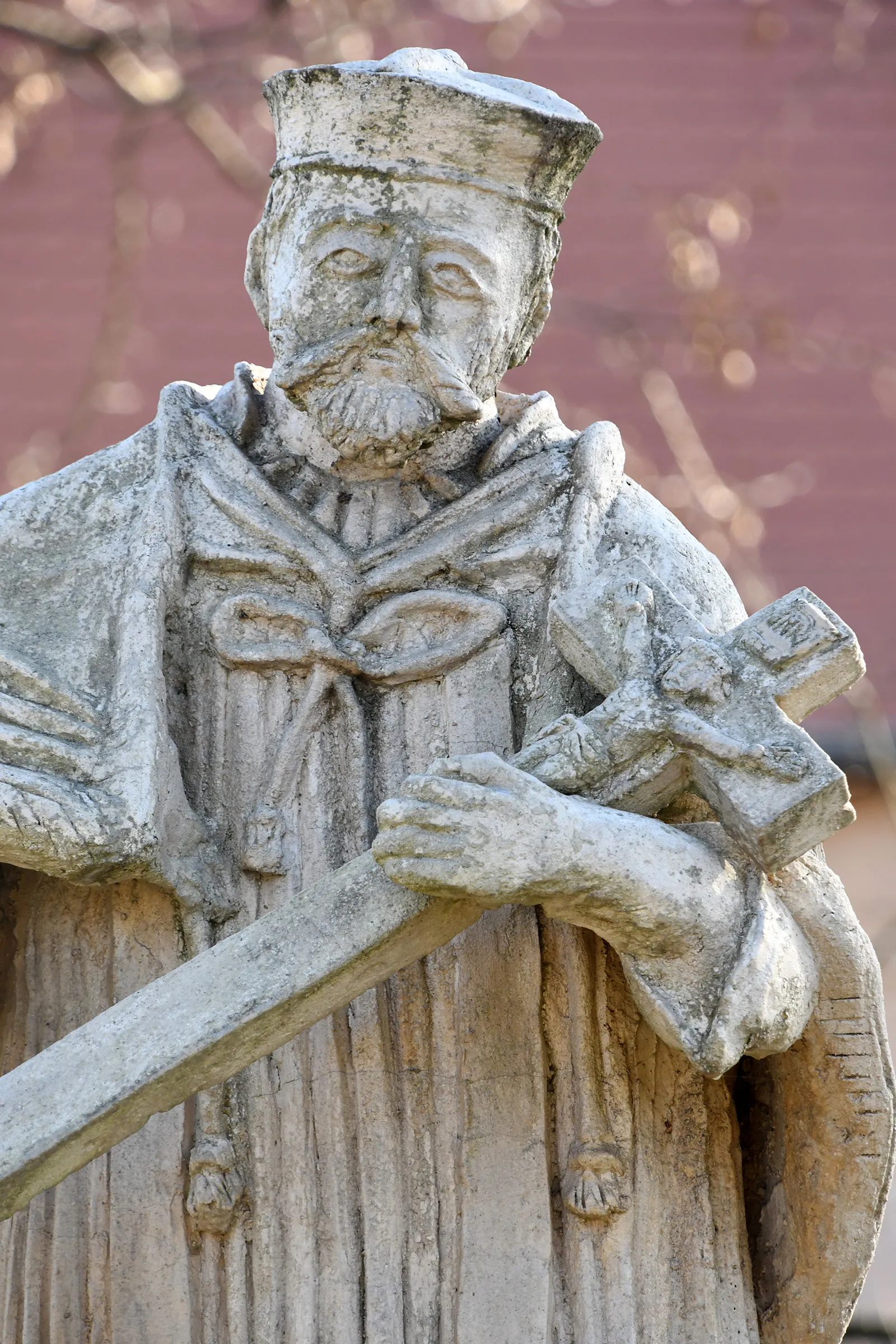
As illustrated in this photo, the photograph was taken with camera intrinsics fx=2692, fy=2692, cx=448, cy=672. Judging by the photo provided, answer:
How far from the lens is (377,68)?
4496mm

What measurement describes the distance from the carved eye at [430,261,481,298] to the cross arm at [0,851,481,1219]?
992 millimetres

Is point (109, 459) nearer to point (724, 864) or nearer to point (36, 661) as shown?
point (36, 661)

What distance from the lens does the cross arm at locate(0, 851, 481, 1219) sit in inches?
157

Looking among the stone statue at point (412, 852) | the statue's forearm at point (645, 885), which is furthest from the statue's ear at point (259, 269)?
the statue's forearm at point (645, 885)

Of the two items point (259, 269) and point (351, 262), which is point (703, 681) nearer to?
point (351, 262)

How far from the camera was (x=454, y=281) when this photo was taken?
14.8 feet

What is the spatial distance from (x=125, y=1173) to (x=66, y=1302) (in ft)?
0.73

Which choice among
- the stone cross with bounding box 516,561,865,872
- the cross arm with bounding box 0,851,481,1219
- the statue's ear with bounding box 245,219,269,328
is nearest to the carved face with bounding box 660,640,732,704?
the stone cross with bounding box 516,561,865,872

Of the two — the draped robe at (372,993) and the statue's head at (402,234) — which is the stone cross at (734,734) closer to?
the draped robe at (372,993)

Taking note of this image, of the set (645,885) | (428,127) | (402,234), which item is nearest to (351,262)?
(402,234)

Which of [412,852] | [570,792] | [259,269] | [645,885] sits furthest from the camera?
[259,269]

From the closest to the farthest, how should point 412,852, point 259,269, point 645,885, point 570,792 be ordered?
point 412,852
point 645,885
point 570,792
point 259,269

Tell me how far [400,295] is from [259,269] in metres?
0.42

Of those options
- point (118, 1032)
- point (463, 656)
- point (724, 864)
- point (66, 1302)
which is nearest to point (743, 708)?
point (724, 864)
